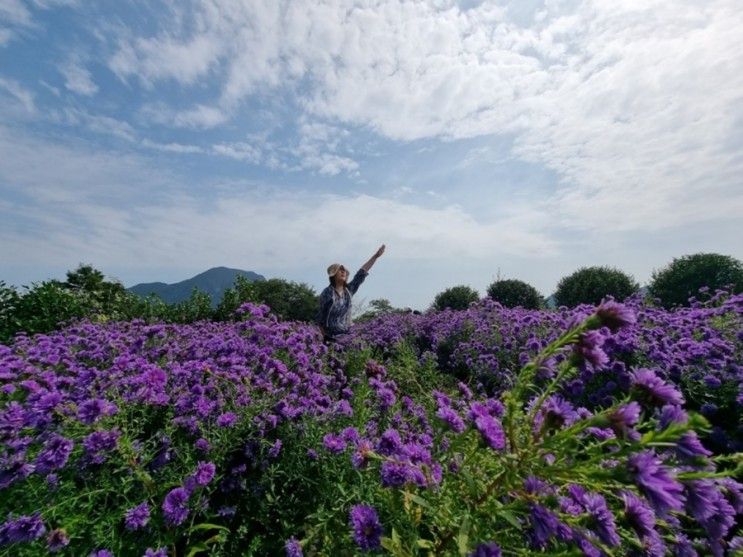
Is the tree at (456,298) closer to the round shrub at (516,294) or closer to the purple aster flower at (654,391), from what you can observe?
the round shrub at (516,294)

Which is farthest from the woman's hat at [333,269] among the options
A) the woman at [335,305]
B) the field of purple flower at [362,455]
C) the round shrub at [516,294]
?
the round shrub at [516,294]

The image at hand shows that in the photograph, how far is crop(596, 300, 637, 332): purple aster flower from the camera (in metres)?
1.20

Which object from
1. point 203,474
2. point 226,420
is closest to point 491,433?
point 203,474

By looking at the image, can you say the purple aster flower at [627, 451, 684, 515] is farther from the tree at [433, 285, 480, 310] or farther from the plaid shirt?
the tree at [433, 285, 480, 310]

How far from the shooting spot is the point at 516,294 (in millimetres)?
15438

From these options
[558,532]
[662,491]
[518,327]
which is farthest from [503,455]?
[518,327]

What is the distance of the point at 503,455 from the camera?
125 cm

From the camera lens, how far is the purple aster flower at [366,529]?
147cm

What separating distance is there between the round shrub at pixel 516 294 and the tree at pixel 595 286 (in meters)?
1.00

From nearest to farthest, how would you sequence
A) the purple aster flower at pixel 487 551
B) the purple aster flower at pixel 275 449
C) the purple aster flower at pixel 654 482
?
the purple aster flower at pixel 654 482
the purple aster flower at pixel 487 551
the purple aster flower at pixel 275 449

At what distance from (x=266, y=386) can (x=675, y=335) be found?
450cm

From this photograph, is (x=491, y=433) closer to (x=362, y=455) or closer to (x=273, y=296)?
(x=362, y=455)

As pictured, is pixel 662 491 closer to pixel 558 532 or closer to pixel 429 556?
pixel 558 532

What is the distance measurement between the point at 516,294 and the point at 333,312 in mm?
9946
